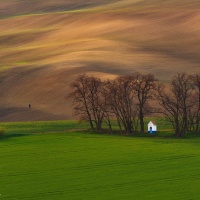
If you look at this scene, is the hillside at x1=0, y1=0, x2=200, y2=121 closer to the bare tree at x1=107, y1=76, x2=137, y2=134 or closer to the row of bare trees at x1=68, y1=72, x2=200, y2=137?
the row of bare trees at x1=68, y1=72, x2=200, y2=137

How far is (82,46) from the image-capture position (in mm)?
85750

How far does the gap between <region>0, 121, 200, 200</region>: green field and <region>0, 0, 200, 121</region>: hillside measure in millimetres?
17422

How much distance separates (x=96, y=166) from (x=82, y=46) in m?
55.7

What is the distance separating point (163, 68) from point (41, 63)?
41.6ft

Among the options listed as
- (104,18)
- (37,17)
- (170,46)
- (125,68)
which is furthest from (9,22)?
(125,68)

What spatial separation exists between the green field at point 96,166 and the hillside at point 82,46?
57.2 ft

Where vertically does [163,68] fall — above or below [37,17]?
below

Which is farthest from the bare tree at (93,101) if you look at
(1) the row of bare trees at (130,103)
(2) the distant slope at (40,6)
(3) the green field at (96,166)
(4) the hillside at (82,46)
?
Result: (2) the distant slope at (40,6)

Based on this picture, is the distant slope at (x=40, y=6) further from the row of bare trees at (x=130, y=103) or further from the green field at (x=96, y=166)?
the green field at (x=96, y=166)

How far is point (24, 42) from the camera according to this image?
9588 cm

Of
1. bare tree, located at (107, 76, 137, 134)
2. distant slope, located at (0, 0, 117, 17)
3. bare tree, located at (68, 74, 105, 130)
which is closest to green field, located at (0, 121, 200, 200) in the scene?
bare tree, located at (68, 74, 105, 130)

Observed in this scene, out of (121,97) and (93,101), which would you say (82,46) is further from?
(121,97)

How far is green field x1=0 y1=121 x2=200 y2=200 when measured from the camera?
985 inches

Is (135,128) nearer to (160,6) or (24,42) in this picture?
(24,42)
